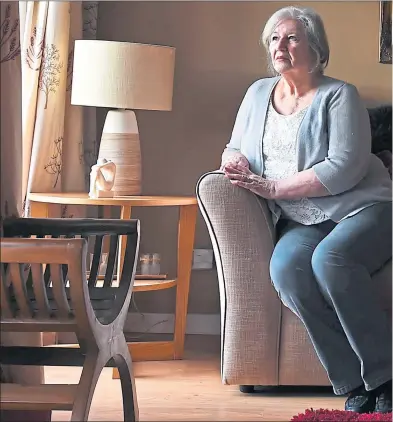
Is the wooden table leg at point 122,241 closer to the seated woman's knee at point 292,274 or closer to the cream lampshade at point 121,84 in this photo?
the cream lampshade at point 121,84

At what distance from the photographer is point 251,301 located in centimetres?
246

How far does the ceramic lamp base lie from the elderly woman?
0.43 metres

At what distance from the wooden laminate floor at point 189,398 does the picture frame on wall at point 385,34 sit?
1.42m

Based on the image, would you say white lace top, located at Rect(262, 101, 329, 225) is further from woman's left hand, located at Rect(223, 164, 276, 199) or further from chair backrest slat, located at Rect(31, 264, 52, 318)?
chair backrest slat, located at Rect(31, 264, 52, 318)

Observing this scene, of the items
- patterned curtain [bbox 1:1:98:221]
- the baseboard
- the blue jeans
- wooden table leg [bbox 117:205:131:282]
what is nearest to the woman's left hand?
the blue jeans

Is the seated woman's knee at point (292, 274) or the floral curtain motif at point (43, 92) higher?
the floral curtain motif at point (43, 92)

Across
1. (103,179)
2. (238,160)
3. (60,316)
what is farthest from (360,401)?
(103,179)

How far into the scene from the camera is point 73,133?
3195 millimetres

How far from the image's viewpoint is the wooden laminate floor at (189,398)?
234 cm

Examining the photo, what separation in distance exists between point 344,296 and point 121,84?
1.11 meters

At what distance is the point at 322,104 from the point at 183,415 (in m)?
1.00

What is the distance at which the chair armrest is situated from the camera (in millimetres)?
2441

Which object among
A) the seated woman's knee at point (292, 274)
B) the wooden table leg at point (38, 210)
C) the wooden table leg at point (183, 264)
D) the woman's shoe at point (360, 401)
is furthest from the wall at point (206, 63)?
the woman's shoe at point (360, 401)

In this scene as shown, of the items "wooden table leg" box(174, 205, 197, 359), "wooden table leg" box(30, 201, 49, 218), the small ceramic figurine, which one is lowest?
"wooden table leg" box(174, 205, 197, 359)
